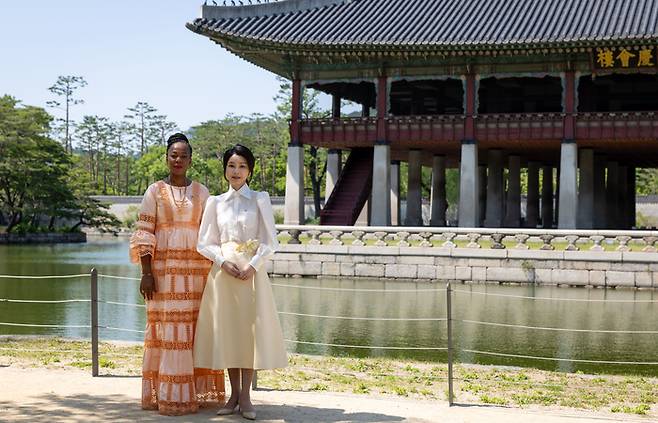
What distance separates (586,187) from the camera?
1458 inches

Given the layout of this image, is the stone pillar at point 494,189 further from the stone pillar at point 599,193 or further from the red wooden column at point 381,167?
the red wooden column at point 381,167

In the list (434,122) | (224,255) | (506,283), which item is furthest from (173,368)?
(434,122)

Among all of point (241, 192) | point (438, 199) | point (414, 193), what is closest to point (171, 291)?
point (241, 192)

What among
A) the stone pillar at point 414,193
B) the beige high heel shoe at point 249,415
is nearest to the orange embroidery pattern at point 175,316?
the beige high heel shoe at point 249,415

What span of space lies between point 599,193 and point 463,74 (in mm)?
12497

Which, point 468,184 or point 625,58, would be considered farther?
point 468,184

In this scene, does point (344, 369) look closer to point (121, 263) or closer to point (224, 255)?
point (224, 255)

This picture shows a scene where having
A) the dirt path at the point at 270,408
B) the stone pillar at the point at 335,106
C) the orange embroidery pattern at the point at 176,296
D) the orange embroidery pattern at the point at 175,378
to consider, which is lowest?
the dirt path at the point at 270,408

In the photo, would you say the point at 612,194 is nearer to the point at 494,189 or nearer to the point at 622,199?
the point at 622,199

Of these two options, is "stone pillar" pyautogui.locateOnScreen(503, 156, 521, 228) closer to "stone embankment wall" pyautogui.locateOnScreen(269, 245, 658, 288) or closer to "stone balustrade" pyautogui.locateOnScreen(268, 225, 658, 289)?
Answer: "stone balustrade" pyautogui.locateOnScreen(268, 225, 658, 289)

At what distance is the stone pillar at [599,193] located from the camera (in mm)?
42116

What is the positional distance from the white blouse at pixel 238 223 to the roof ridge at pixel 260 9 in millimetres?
26516

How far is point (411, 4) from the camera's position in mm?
36188

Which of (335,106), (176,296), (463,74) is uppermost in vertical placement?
(463,74)
